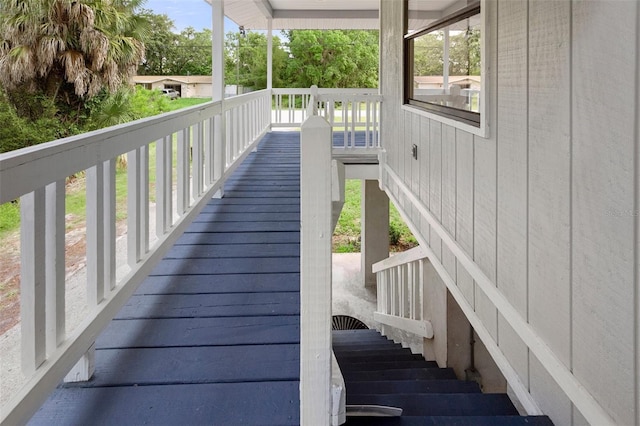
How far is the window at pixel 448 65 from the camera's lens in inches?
113

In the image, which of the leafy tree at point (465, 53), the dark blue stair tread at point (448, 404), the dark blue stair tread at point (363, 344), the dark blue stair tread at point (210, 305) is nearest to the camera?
the dark blue stair tread at point (448, 404)

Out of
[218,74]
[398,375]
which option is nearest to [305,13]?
[218,74]

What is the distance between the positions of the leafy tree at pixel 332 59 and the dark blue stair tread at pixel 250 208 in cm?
1185

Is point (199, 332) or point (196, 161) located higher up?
point (196, 161)

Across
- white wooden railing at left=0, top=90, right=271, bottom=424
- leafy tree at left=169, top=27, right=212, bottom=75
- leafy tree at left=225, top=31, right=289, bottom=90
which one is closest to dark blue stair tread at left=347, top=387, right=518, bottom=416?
white wooden railing at left=0, top=90, right=271, bottom=424

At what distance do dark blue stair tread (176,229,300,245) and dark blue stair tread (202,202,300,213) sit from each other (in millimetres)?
678

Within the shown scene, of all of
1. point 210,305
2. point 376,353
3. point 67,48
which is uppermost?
point 67,48

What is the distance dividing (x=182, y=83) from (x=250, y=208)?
1207 millimetres

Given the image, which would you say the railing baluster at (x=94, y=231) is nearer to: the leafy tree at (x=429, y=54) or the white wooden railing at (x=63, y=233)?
the white wooden railing at (x=63, y=233)

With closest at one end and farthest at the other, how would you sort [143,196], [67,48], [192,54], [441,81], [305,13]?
[143,196], [441,81], [67,48], [192,54], [305,13]

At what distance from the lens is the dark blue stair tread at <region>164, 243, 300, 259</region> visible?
3467mm

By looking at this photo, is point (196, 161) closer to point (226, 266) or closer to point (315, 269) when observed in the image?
point (226, 266)

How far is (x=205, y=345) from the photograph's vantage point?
7.57 feet

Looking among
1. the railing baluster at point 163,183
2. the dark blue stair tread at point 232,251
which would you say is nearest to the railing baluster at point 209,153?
the dark blue stair tread at point 232,251
